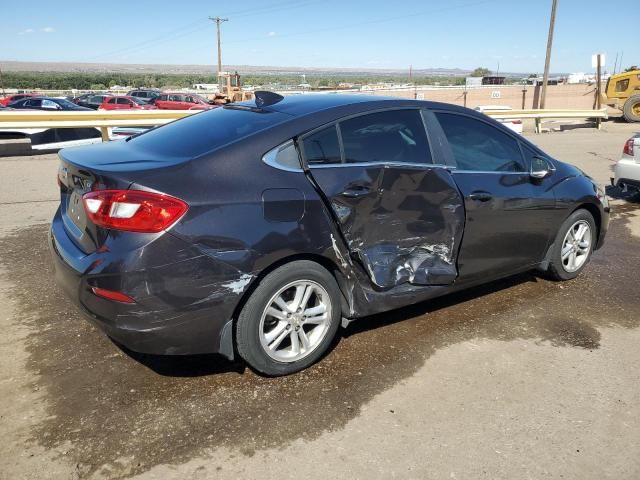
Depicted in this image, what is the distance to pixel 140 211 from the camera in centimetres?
270

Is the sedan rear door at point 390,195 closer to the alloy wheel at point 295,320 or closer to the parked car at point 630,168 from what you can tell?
the alloy wheel at point 295,320

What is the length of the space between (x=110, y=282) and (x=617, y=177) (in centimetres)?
742

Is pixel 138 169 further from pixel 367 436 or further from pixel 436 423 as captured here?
pixel 436 423

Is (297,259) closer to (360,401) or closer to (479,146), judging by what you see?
(360,401)

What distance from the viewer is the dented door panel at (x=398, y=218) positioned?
3.29 metres

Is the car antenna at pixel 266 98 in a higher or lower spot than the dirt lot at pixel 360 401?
higher

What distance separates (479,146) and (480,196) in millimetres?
444

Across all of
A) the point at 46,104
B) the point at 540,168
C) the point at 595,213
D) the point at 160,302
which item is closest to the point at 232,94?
the point at 46,104

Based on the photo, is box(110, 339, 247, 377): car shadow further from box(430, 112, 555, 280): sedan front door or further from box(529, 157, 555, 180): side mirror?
box(529, 157, 555, 180): side mirror

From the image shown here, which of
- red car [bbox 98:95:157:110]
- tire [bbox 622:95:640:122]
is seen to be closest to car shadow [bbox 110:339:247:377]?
red car [bbox 98:95:157:110]

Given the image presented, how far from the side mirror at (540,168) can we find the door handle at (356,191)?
5.65 ft

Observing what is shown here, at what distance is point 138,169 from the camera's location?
9.32 feet

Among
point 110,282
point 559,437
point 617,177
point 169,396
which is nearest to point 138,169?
point 110,282

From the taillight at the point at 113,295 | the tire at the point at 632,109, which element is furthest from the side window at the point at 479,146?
the tire at the point at 632,109
